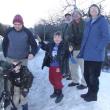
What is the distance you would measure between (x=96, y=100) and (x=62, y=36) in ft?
6.62

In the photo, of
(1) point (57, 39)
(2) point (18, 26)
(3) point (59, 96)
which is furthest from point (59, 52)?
(2) point (18, 26)

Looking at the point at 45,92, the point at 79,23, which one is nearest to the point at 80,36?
the point at 79,23

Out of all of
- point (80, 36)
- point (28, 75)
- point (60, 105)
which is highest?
point (80, 36)

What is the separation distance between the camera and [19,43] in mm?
9477

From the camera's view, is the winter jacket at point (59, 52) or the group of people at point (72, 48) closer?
the group of people at point (72, 48)

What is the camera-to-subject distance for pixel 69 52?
1034 cm

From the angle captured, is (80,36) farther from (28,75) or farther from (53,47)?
(28,75)

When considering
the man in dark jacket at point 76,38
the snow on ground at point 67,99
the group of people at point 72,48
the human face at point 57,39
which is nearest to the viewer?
the group of people at point 72,48

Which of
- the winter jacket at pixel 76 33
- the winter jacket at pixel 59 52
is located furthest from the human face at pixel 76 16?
the winter jacket at pixel 59 52

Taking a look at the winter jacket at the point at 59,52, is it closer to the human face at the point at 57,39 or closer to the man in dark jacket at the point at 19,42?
the human face at the point at 57,39

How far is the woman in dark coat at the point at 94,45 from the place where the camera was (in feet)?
29.1

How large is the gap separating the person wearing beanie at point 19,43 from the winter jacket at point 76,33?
3.83ft

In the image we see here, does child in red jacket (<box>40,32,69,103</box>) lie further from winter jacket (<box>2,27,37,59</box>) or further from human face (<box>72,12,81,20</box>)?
winter jacket (<box>2,27,37,59</box>)

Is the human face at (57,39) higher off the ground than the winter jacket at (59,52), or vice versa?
the human face at (57,39)
